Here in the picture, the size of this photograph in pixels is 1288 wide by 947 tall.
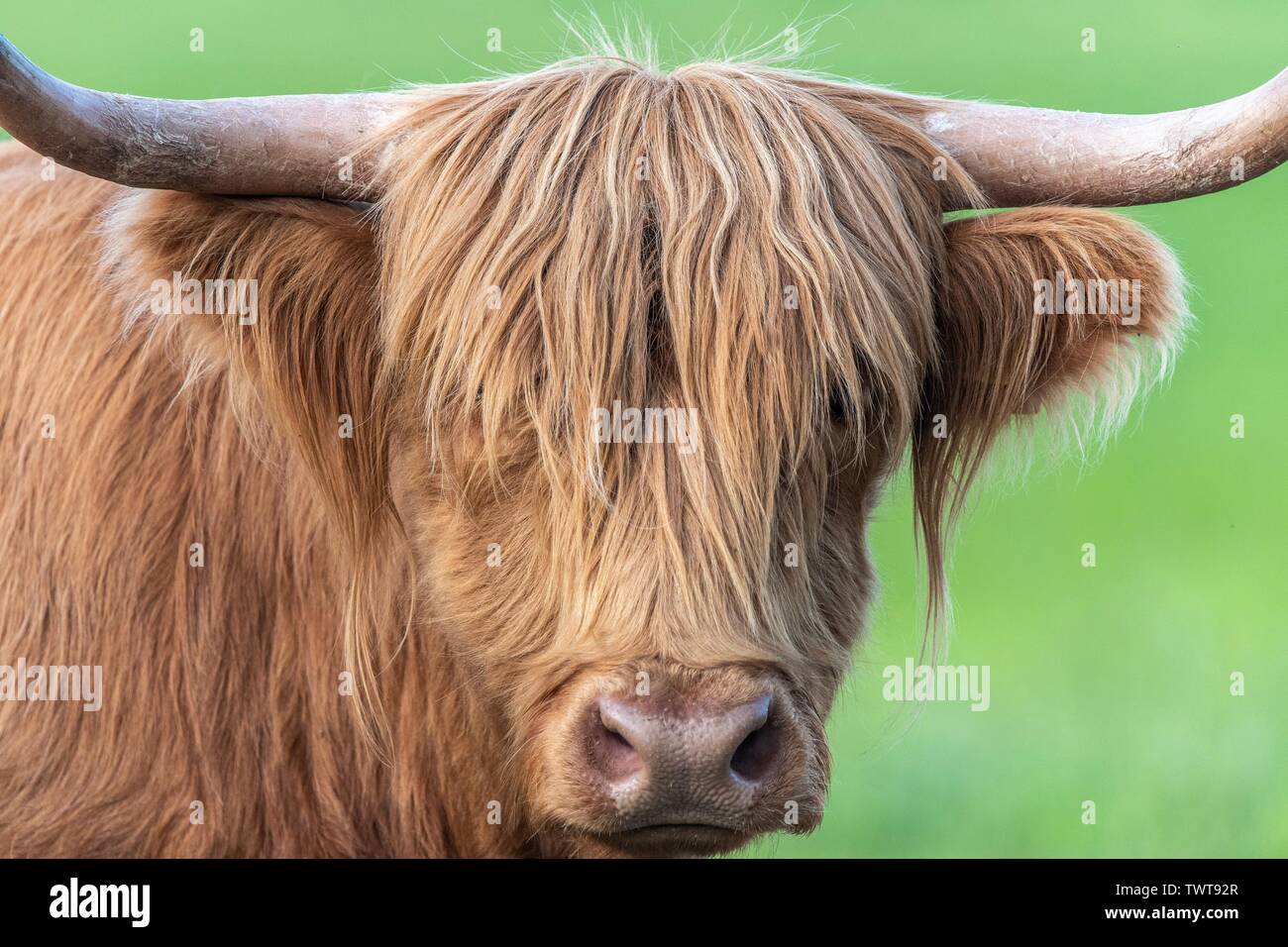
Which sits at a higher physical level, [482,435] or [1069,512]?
[482,435]

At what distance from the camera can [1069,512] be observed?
9.91 metres

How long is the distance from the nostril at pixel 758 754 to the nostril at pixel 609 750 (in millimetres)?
165

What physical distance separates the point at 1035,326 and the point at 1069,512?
275 inches

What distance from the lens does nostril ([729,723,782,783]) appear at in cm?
258

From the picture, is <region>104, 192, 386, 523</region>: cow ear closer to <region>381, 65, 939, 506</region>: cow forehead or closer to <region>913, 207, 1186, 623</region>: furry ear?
<region>381, 65, 939, 506</region>: cow forehead

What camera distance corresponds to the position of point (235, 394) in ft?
10.1

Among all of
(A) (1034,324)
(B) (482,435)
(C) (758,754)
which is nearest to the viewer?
(C) (758,754)

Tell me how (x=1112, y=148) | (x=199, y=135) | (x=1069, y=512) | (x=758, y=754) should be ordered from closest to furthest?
(x=758, y=754)
(x=199, y=135)
(x=1112, y=148)
(x=1069, y=512)

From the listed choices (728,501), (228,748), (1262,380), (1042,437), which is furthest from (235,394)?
(1262,380)

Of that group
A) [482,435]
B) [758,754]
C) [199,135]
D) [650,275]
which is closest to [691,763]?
[758,754]

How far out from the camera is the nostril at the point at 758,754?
2.58 meters

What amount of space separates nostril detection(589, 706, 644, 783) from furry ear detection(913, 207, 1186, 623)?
1.09 metres

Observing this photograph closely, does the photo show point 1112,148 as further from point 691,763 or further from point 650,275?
point 691,763

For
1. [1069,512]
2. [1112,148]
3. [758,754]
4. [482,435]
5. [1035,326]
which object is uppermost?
[1112,148]
